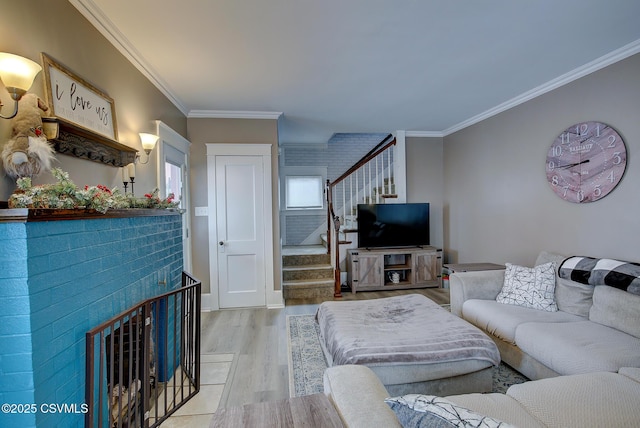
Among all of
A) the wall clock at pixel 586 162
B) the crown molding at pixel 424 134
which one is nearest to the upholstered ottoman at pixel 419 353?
the wall clock at pixel 586 162

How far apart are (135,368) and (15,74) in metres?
1.59

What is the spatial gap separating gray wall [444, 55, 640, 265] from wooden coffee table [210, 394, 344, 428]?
285 centimetres

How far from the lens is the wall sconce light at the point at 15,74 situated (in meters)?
1.14

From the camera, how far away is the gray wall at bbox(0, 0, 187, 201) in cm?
130

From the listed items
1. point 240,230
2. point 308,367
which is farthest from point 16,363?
point 240,230

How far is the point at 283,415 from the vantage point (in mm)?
1033

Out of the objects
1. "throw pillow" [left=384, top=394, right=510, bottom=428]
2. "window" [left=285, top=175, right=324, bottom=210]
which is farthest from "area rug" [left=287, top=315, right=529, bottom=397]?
"window" [left=285, top=175, right=324, bottom=210]

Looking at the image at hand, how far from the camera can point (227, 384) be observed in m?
2.25

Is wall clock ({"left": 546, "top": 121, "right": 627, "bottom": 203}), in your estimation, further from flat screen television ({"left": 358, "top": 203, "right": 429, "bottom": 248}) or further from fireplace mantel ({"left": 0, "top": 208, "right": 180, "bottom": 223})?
fireplace mantel ({"left": 0, "top": 208, "right": 180, "bottom": 223})

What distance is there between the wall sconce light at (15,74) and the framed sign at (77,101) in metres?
0.30

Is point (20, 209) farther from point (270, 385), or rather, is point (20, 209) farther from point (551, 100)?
point (551, 100)

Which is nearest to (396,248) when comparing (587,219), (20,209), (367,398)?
(587,219)

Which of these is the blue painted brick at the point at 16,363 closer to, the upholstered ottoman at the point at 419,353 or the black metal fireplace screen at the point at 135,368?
the black metal fireplace screen at the point at 135,368

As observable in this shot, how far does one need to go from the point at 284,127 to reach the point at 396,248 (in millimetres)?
2643
